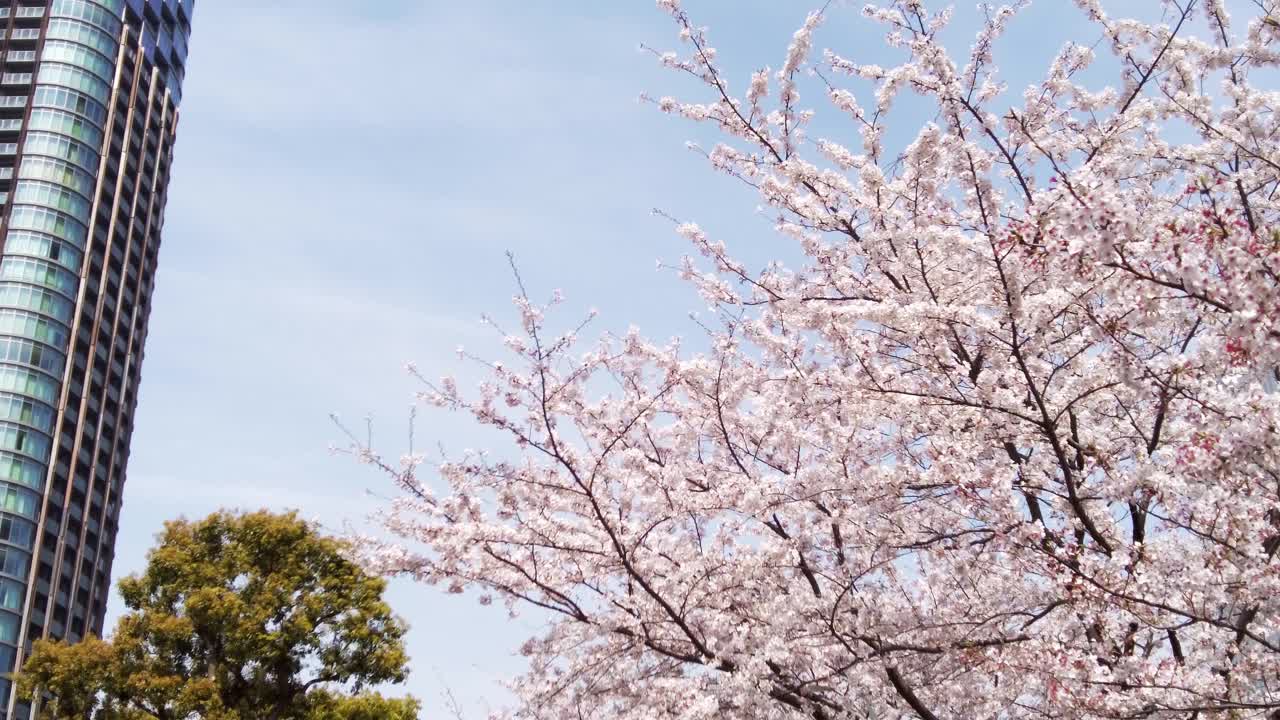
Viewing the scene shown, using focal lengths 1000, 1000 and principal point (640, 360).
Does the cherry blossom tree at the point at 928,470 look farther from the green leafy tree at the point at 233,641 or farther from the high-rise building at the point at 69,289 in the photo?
the high-rise building at the point at 69,289

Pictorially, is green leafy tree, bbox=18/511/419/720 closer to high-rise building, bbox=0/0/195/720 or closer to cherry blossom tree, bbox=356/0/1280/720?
cherry blossom tree, bbox=356/0/1280/720

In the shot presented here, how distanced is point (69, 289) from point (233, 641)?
172ft

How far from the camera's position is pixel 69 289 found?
6144cm

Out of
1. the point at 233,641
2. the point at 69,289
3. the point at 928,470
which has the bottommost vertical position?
the point at 928,470

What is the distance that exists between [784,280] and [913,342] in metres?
1.49

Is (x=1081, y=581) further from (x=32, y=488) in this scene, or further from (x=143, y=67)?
(x=143, y=67)

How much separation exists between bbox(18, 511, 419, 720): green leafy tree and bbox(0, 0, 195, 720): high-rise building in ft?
125

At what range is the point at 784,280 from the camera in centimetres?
869

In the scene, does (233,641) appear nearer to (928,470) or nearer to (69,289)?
(928,470)

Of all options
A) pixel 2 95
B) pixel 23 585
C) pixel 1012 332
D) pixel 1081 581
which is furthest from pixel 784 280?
pixel 2 95

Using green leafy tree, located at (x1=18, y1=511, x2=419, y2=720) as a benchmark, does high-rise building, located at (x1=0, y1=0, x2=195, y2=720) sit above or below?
above

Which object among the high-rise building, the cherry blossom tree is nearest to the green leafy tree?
the cherry blossom tree

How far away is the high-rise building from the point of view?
55.0 m

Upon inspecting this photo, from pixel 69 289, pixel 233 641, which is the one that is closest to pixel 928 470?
pixel 233 641
